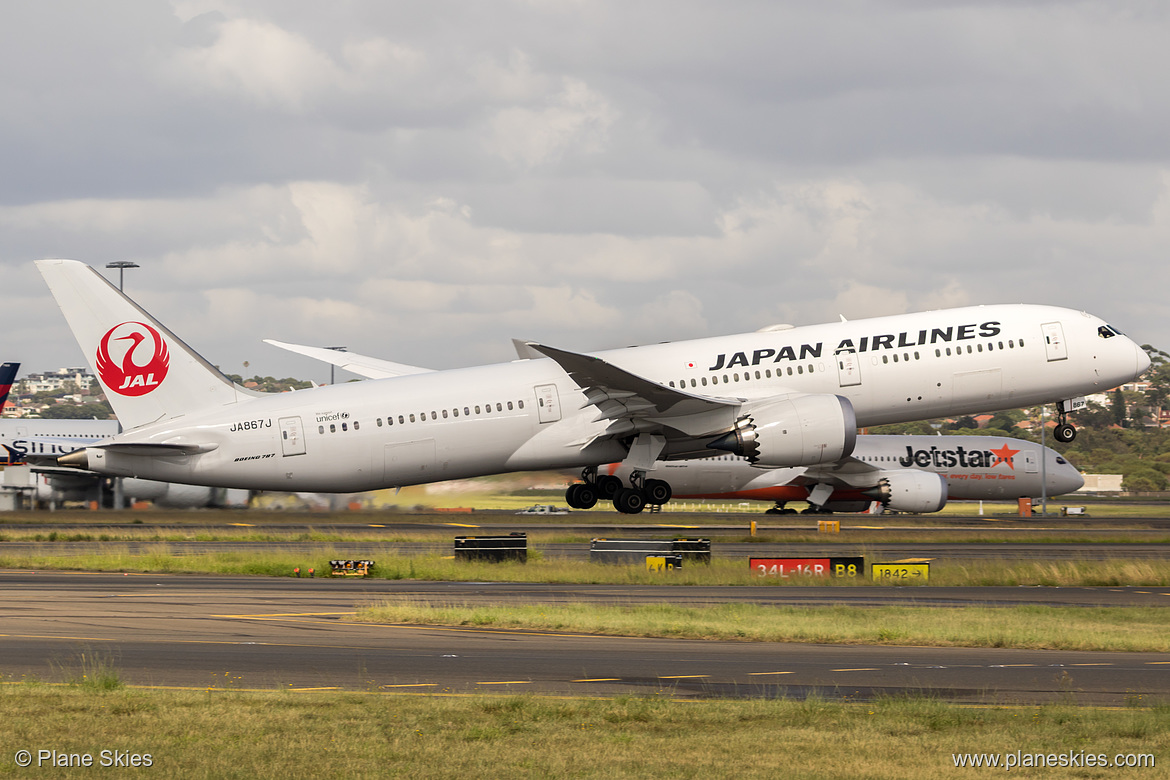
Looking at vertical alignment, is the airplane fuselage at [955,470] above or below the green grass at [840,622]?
above

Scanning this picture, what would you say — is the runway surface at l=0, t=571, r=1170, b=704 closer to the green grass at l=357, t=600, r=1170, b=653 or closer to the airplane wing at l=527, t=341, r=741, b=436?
the green grass at l=357, t=600, r=1170, b=653

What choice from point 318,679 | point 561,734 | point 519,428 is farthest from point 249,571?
point 561,734

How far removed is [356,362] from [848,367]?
67.0 feet

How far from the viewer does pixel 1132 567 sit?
42.1 m

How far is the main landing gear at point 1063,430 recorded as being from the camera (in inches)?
1726

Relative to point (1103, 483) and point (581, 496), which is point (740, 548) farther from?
point (1103, 483)

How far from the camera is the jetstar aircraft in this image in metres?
77.8

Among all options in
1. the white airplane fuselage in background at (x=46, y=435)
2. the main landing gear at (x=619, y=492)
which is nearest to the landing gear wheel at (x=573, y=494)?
the main landing gear at (x=619, y=492)

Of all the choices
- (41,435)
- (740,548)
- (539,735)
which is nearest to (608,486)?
(740,548)

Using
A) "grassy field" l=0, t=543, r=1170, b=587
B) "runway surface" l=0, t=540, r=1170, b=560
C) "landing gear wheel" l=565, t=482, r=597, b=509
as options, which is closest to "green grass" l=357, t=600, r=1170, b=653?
"grassy field" l=0, t=543, r=1170, b=587

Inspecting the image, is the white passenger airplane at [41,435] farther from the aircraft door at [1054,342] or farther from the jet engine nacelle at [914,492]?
the aircraft door at [1054,342]

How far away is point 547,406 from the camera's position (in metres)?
41.6

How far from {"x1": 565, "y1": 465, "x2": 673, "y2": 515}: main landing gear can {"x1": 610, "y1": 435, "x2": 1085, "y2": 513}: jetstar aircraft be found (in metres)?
29.1

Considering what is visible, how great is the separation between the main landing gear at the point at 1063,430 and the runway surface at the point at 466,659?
11.9 m
